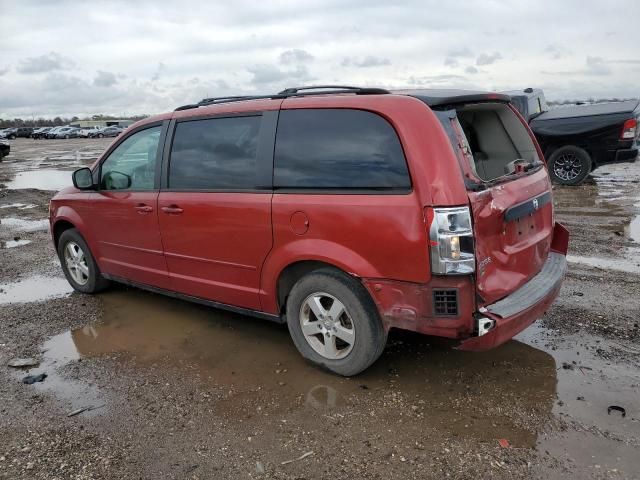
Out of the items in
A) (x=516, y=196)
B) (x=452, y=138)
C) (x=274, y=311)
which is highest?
(x=452, y=138)

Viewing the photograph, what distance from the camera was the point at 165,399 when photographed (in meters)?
3.57

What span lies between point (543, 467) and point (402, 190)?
1.62 metres

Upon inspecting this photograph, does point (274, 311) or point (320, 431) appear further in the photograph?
point (274, 311)

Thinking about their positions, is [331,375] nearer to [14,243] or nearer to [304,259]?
[304,259]

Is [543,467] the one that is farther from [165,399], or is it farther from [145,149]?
[145,149]

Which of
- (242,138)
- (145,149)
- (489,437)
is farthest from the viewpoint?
(145,149)

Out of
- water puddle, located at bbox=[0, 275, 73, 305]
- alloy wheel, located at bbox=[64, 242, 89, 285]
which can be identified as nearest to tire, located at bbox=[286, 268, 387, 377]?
alloy wheel, located at bbox=[64, 242, 89, 285]

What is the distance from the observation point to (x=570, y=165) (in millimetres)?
11648

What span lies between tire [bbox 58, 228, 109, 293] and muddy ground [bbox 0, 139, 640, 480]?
316 millimetres

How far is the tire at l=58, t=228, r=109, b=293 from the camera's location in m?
5.53

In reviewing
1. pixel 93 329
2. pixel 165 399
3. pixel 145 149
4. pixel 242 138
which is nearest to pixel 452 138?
pixel 242 138

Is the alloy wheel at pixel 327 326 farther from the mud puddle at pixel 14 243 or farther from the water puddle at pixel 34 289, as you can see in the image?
the mud puddle at pixel 14 243

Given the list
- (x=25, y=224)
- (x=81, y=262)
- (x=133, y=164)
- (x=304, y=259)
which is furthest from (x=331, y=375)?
(x=25, y=224)

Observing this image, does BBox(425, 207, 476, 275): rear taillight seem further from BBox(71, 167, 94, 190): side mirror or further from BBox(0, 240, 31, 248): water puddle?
BBox(0, 240, 31, 248): water puddle
